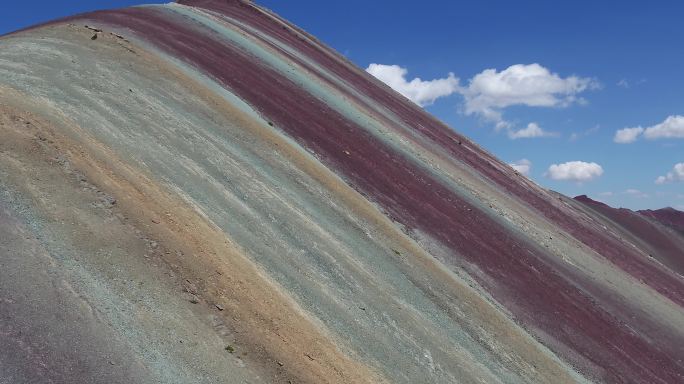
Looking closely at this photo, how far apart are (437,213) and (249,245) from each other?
1686cm

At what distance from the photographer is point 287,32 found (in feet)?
213

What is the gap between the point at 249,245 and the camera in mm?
16906

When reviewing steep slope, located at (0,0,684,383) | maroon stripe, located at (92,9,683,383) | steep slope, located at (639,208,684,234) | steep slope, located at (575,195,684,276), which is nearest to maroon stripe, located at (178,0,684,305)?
steep slope, located at (0,0,684,383)

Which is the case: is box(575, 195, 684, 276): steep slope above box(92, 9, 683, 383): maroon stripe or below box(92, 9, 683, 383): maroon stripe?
above

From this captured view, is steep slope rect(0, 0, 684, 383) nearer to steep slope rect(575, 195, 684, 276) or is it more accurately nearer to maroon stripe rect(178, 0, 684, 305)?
maroon stripe rect(178, 0, 684, 305)

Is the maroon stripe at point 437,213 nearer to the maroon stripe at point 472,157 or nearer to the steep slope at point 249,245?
the steep slope at point 249,245

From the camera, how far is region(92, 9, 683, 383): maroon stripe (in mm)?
27312

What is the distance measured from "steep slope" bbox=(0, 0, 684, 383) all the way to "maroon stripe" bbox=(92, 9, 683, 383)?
17cm

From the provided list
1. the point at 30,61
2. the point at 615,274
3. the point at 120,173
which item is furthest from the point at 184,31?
the point at 615,274

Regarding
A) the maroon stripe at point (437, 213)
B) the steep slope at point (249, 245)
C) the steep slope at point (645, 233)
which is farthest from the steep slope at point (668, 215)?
the maroon stripe at point (437, 213)

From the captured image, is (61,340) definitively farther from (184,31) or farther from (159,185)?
(184,31)

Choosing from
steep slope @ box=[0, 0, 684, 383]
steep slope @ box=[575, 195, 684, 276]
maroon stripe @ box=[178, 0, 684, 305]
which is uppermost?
steep slope @ box=[575, 195, 684, 276]

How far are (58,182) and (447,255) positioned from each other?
61.3 feet

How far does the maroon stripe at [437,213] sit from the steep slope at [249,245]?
166mm
